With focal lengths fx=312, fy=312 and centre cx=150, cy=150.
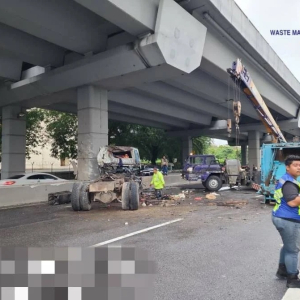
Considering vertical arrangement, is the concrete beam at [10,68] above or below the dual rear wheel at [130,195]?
above

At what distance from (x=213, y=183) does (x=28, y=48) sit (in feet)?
39.3

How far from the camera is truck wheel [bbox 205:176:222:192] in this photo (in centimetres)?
1822

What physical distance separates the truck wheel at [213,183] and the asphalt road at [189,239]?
5.80 m

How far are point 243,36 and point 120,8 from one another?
23.3 feet

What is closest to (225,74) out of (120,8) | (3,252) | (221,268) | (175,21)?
(175,21)

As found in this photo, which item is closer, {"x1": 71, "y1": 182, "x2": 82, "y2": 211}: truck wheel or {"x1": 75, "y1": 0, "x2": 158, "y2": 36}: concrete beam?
{"x1": 75, "y1": 0, "x2": 158, "y2": 36}: concrete beam

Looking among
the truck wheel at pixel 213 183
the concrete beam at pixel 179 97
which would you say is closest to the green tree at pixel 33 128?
the concrete beam at pixel 179 97

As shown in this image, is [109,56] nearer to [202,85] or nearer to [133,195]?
[133,195]

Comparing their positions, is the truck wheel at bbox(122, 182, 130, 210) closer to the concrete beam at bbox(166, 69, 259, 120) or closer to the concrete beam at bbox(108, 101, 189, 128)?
the concrete beam at bbox(166, 69, 259, 120)

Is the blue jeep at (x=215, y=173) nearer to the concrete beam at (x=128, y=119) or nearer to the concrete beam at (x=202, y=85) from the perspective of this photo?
the concrete beam at (x=202, y=85)

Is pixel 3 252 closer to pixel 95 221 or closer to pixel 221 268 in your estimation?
pixel 221 268

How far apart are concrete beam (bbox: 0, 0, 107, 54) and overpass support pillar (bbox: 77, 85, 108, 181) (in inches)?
101

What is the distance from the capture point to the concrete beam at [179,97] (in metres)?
18.5

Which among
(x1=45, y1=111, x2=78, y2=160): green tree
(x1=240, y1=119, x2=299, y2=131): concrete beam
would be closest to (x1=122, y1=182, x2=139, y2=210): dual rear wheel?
(x1=45, y1=111, x2=78, y2=160): green tree
